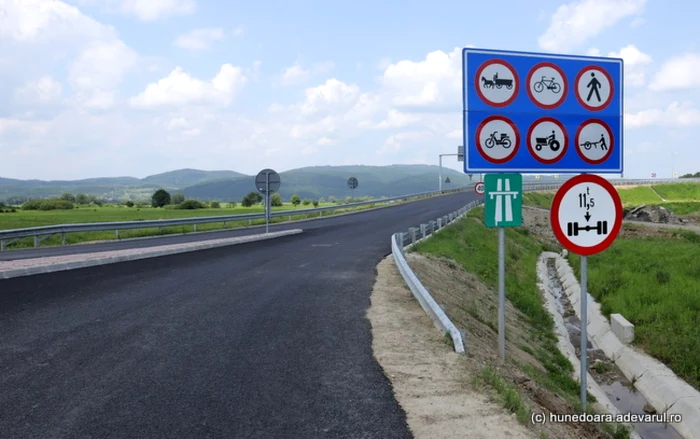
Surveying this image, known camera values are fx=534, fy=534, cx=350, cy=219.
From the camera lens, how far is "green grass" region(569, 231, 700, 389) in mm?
11055

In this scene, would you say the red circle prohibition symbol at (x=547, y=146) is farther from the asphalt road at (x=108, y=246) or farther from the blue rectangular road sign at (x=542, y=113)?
the asphalt road at (x=108, y=246)

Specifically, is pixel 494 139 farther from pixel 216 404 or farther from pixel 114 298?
pixel 114 298

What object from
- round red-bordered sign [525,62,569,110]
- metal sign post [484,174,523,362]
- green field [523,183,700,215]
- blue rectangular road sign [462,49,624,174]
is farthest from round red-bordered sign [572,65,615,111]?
green field [523,183,700,215]

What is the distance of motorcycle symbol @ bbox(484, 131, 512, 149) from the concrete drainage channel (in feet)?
17.0

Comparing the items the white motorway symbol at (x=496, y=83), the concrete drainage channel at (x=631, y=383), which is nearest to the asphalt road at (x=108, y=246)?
the concrete drainage channel at (x=631, y=383)

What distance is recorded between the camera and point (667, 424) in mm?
8820

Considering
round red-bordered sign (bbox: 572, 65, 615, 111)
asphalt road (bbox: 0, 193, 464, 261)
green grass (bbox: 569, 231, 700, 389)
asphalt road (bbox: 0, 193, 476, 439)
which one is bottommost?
green grass (bbox: 569, 231, 700, 389)

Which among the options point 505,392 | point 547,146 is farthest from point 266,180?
point 505,392

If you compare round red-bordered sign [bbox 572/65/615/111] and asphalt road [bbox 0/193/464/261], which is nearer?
round red-bordered sign [bbox 572/65/615/111]

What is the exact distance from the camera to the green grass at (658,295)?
11.1 meters

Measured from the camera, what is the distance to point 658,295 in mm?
15477

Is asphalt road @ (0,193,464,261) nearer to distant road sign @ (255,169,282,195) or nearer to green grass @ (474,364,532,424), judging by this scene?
distant road sign @ (255,169,282,195)

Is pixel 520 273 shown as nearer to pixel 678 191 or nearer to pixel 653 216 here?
pixel 653 216

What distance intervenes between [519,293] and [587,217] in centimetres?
1210
